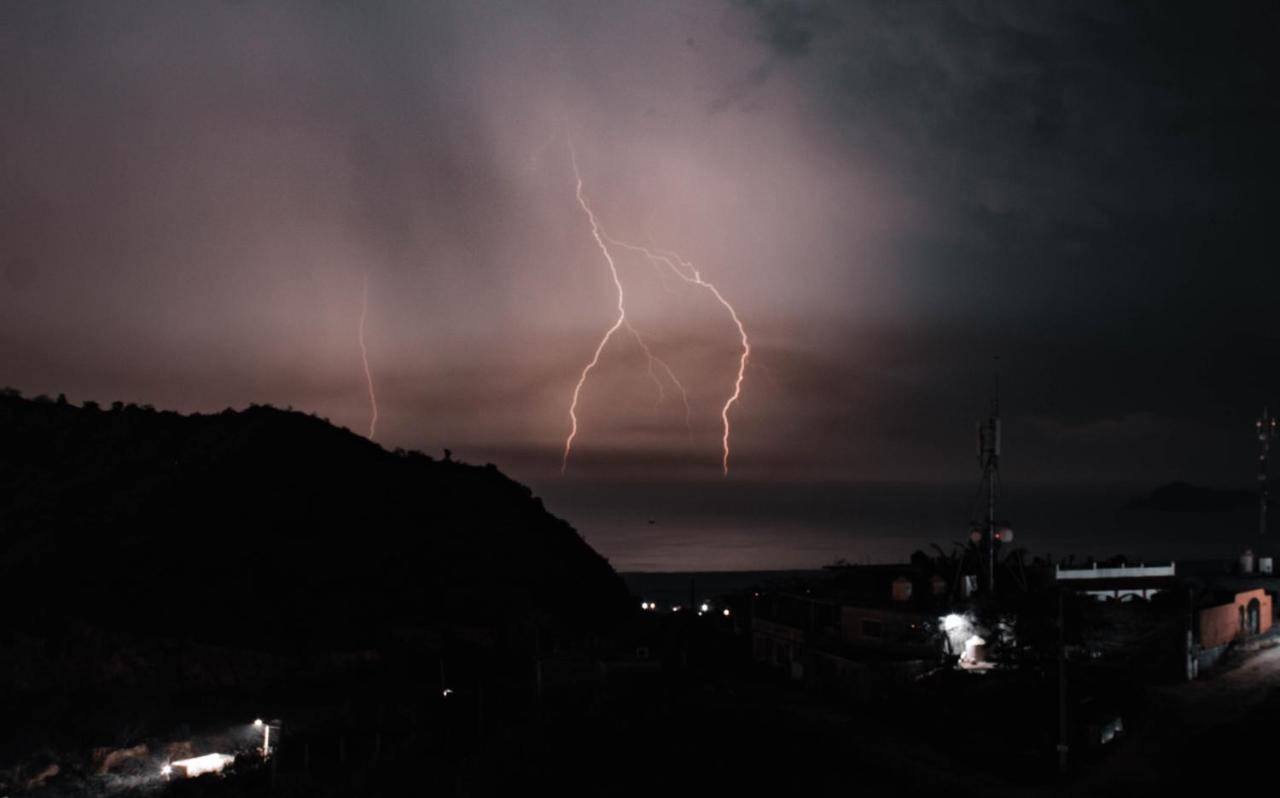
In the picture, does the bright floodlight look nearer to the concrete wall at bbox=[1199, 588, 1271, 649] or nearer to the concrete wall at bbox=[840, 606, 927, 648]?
the concrete wall at bbox=[840, 606, 927, 648]

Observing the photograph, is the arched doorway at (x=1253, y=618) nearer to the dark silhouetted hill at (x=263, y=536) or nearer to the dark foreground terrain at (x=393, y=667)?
the dark foreground terrain at (x=393, y=667)

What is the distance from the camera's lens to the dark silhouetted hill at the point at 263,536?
44.2 m

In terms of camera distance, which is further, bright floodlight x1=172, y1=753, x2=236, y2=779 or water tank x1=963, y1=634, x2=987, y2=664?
water tank x1=963, y1=634, x2=987, y2=664

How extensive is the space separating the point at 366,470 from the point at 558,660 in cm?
3190

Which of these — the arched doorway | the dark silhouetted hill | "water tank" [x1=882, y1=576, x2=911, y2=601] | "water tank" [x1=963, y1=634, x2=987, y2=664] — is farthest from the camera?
the dark silhouetted hill

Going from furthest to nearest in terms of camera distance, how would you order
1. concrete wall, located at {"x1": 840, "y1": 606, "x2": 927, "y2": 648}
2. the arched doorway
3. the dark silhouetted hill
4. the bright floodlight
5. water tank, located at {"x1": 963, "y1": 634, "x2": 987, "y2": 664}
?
the dark silhouetted hill, the arched doorway, concrete wall, located at {"x1": 840, "y1": 606, "x2": 927, "y2": 648}, water tank, located at {"x1": 963, "y1": 634, "x2": 987, "y2": 664}, the bright floodlight

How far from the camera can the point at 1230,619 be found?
32.3 metres

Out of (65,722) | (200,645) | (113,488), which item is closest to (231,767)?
(65,722)

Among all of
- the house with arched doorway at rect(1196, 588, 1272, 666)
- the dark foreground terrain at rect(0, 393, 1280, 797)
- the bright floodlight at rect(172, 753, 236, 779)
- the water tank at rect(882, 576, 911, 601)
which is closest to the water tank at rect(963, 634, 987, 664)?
the dark foreground terrain at rect(0, 393, 1280, 797)

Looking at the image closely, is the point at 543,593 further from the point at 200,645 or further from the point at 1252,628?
the point at 1252,628

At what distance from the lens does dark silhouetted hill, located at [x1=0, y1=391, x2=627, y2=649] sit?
145ft

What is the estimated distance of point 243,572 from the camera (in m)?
48.6

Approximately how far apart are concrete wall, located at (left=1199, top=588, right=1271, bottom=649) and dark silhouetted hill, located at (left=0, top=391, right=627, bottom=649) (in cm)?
2745

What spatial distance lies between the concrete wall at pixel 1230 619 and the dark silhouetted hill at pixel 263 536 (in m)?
27.4
